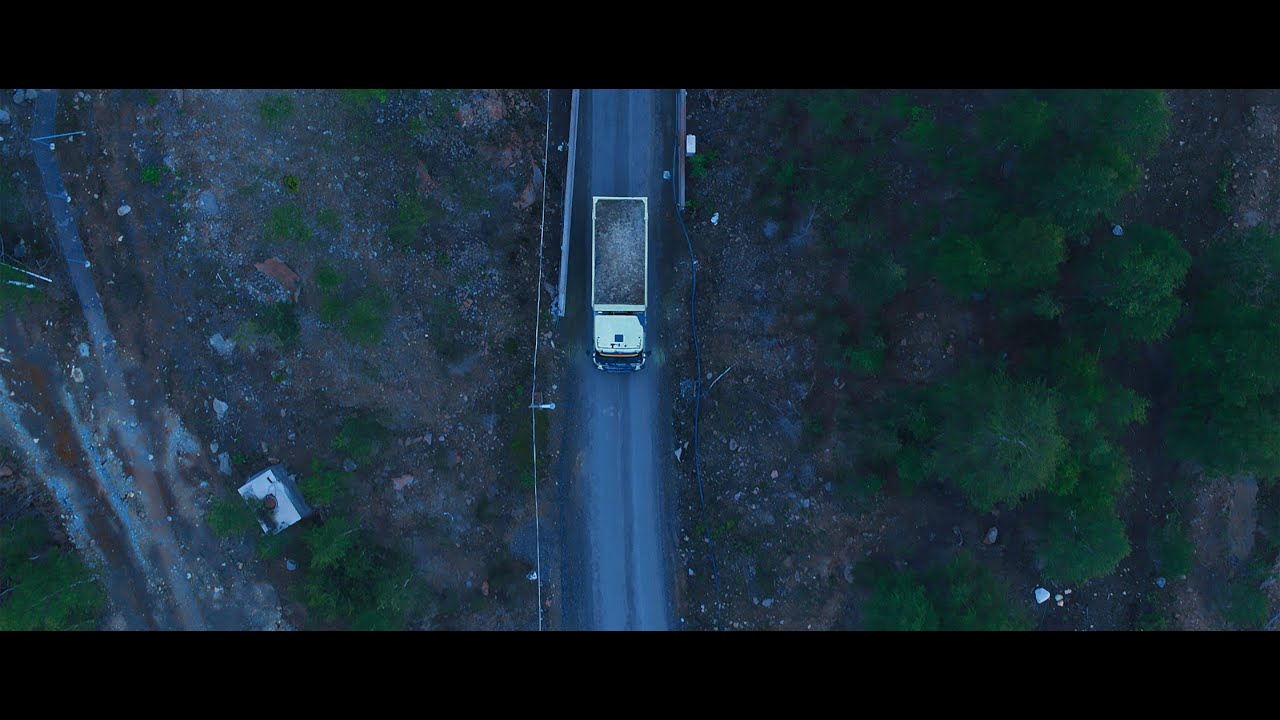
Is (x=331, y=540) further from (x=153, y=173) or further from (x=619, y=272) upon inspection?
(x=153, y=173)

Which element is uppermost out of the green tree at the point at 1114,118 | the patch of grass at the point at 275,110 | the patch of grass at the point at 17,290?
the patch of grass at the point at 275,110

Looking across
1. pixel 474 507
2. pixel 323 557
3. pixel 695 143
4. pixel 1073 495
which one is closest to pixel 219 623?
pixel 323 557

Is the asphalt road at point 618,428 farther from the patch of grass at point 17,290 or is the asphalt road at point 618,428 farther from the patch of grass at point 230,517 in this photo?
the patch of grass at point 17,290

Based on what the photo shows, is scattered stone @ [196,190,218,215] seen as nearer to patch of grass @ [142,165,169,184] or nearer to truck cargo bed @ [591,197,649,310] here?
patch of grass @ [142,165,169,184]

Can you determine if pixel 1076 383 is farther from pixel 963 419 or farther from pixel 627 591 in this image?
pixel 627 591

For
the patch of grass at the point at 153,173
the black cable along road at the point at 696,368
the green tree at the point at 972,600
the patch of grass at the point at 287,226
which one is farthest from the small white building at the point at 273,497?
the green tree at the point at 972,600

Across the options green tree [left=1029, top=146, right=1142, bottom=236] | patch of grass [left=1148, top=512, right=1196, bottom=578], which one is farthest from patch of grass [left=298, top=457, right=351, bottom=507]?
patch of grass [left=1148, top=512, right=1196, bottom=578]

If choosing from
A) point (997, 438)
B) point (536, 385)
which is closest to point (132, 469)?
point (536, 385)
